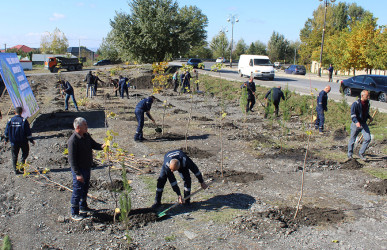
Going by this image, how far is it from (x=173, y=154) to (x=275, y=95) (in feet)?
28.4

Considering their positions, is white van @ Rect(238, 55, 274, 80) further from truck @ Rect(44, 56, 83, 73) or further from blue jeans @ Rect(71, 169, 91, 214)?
blue jeans @ Rect(71, 169, 91, 214)

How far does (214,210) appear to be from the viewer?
18.7ft

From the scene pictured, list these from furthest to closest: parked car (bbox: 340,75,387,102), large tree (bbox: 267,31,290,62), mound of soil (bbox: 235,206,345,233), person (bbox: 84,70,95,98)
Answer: large tree (bbox: 267,31,290,62)
person (bbox: 84,70,95,98)
parked car (bbox: 340,75,387,102)
mound of soil (bbox: 235,206,345,233)

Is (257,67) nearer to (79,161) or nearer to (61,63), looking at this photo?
(79,161)

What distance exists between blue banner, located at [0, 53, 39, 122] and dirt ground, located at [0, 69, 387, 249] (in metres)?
1.42

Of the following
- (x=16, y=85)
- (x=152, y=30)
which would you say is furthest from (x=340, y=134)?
(x=152, y=30)

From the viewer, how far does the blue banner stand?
10.8 metres

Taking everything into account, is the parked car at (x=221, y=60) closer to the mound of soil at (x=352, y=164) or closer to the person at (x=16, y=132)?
the mound of soil at (x=352, y=164)

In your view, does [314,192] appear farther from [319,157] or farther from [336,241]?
[319,157]

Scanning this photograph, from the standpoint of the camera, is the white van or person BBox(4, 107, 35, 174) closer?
person BBox(4, 107, 35, 174)

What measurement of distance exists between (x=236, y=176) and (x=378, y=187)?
2.75 meters

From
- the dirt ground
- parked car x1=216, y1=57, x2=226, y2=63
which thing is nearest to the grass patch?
the dirt ground

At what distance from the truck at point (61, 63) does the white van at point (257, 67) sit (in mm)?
23217

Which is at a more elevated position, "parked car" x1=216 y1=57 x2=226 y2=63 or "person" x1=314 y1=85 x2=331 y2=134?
"parked car" x1=216 y1=57 x2=226 y2=63
